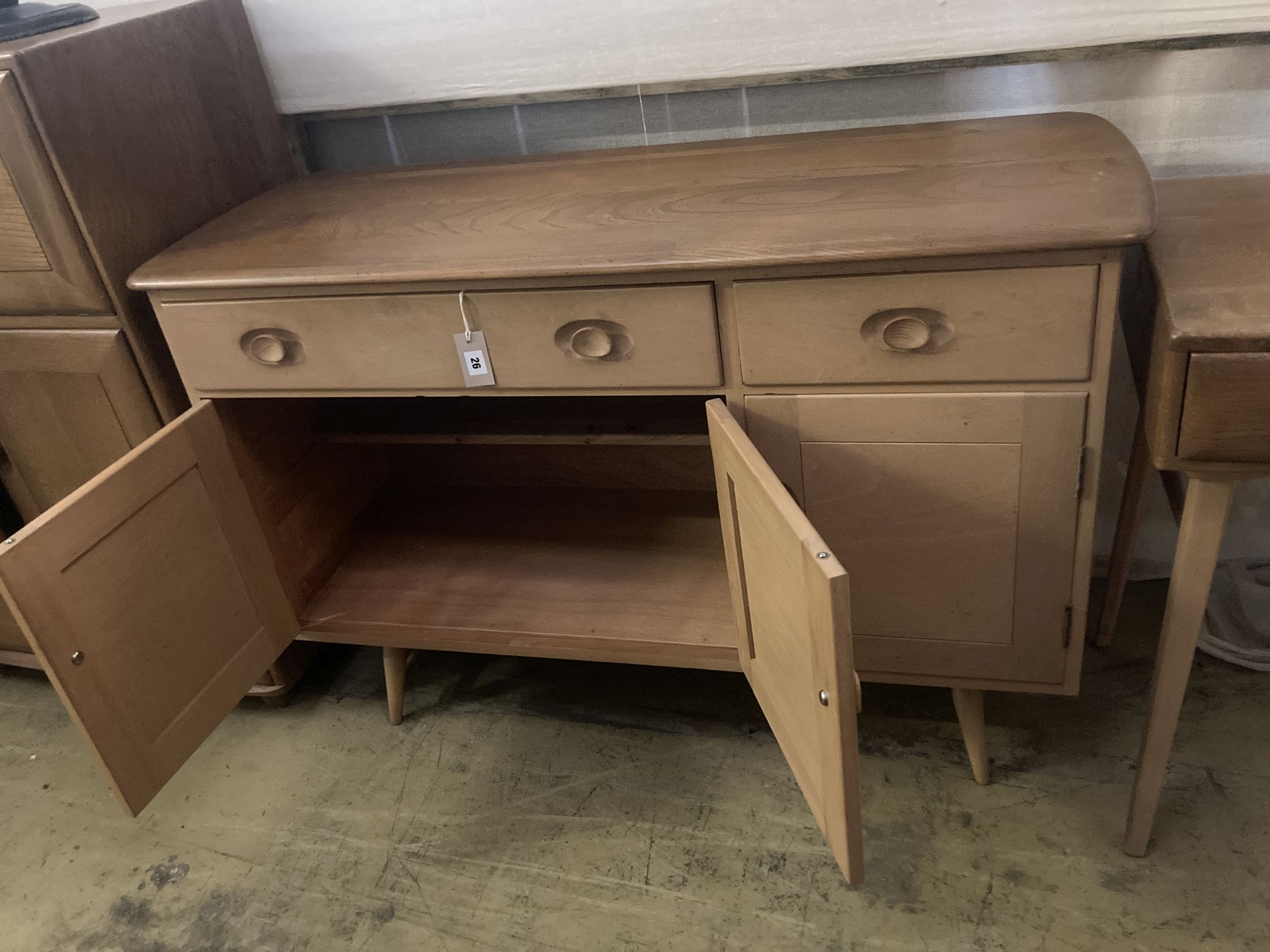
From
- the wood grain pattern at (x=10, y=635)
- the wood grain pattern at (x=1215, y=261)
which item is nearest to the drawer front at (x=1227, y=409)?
the wood grain pattern at (x=1215, y=261)

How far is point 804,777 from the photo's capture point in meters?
0.99

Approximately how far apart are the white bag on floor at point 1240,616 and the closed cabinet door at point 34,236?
159cm

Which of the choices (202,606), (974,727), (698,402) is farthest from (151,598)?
(974,727)

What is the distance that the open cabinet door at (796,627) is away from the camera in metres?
0.80

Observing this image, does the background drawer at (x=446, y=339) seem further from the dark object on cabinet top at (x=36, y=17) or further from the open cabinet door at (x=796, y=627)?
the dark object on cabinet top at (x=36, y=17)

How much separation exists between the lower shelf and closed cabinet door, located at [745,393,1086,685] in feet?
0.77

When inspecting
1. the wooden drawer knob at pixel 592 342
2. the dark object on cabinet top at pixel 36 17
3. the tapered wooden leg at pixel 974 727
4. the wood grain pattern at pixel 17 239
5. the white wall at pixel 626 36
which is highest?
the dark object on cabinet top at pixel 36 17

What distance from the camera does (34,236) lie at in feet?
4.00

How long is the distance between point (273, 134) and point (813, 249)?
97 centimetres

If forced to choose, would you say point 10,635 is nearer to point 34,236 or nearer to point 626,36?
point 34,236

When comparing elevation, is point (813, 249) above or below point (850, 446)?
above

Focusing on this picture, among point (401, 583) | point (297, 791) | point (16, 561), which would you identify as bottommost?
point (297, 791)

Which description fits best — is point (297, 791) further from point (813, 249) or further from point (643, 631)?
point (813, 249)

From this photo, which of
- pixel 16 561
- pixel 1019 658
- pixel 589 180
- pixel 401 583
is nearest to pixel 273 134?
pixel 589 180
